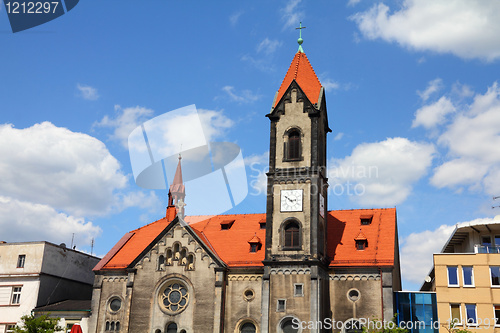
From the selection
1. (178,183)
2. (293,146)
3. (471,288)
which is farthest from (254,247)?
(471,288)

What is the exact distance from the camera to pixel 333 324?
49219 millimetres

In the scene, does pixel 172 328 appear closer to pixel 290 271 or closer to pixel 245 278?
pixel 245 278

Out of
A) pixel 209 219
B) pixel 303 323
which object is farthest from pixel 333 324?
pixel 209 219

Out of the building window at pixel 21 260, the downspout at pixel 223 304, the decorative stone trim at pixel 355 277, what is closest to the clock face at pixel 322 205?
the decorative stone trim at pixel 355 277

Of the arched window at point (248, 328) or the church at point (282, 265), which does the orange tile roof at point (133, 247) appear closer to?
the church at point (282, 265)

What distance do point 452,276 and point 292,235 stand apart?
13558 millimetres

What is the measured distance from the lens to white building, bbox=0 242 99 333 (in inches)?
2303

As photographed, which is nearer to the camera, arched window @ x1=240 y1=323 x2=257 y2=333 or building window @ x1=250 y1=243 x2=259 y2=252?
arched window @ x1=240 y1=323 x2=257 y2=333

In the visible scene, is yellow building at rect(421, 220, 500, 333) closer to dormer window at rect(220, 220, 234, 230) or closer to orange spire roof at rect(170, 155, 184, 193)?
dormer window at rect(220, 220, 234, 230)

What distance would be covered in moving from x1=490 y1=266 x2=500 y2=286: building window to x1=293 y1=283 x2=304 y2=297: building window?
602 inches

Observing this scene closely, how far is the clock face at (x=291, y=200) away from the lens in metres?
50.8

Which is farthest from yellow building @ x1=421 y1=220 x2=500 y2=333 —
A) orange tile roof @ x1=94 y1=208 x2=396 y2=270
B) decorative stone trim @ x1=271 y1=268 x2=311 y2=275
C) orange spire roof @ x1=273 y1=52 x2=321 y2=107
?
orange spire roof @ x1=273 y1=52 x2=321 y2=107

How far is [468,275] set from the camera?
47.8m

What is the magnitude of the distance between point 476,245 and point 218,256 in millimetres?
22304
